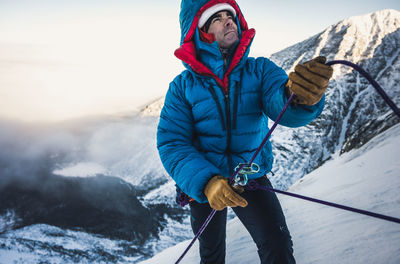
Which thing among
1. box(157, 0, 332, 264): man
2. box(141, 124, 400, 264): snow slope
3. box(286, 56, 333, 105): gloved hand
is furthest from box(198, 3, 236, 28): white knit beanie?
box(141, 124, 400, 264): snow slope

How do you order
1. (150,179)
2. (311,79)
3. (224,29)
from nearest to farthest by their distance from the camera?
1. (311,79)
2. (224,29)
3. (150,179)

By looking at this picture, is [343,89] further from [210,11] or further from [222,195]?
[222,195]

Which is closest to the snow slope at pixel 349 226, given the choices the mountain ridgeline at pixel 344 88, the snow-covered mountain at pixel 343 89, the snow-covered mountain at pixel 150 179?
the snow-covered mountain at pixel 150 179

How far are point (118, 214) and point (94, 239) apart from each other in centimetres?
946

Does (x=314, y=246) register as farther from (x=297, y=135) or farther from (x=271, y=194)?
(x=297, y=135)

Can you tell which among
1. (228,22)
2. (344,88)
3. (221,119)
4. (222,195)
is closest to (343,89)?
(344,88)

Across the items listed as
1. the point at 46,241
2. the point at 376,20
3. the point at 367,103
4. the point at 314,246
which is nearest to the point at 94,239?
the point at 46,241

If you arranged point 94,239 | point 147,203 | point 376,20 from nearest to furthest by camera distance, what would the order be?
point 376,20 → point 94,239 → point 147,203

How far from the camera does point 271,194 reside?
1825mm

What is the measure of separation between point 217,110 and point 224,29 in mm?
922

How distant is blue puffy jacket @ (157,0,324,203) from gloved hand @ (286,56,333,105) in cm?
34

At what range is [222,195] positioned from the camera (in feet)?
4.81

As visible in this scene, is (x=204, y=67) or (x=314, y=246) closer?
(x=204, y=67)

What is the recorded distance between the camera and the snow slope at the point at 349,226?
207cm
